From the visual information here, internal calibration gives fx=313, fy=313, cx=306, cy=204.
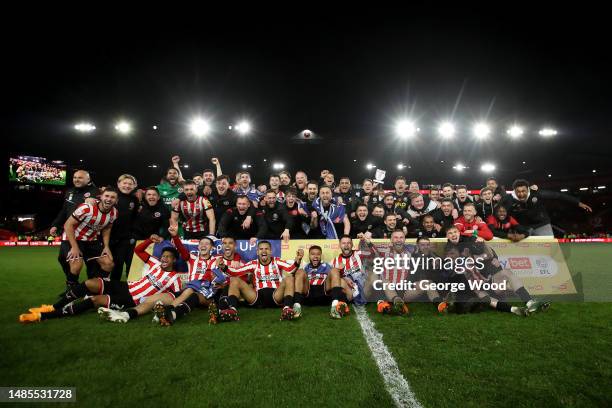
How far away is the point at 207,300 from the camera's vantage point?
15.7ft

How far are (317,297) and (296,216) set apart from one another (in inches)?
81.1

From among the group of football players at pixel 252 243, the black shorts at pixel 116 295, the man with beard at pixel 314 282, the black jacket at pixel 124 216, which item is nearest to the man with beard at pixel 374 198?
the group of football players at pixel 252 243

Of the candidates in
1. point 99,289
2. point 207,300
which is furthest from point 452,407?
point 99,289

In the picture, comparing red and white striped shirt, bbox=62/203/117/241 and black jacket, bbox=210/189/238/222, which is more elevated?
black jacket, bbox=210/189/238/222

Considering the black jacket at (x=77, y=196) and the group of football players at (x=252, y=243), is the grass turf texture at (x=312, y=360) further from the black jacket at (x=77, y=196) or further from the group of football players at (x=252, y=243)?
the black jacket at (x=77, y=196)

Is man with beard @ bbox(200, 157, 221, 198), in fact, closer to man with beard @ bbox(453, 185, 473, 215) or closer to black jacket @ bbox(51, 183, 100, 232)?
black jacket @ bbox(51, 183, 100, 232)

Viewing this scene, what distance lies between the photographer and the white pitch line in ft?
7.47

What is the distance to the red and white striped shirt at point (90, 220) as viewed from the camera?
490 cm

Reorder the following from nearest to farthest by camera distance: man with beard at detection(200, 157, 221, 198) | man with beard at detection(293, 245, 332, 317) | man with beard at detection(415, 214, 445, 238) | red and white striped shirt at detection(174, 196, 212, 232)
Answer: man with beard at detection(293, 245, 332, 317) → red and white striped shirt at detection(174, 196, 212, 232) → man with beard at detection(415, 214, 445, 238) → man with beard at detection(200, 157, 221, 198)

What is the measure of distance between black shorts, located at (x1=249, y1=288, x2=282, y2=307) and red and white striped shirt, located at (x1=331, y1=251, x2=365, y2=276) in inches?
46.9

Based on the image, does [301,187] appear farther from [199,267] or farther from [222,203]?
[199,267]

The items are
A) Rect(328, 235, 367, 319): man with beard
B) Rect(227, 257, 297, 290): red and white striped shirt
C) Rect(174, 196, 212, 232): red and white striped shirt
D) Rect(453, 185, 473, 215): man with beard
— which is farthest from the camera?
Rect(453, 185, 473, 215): man with beard

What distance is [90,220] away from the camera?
4.97 m

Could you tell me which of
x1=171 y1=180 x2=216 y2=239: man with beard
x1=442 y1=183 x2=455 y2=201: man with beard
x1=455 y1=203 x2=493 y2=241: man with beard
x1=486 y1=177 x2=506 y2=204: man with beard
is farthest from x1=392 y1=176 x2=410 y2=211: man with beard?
x1=171 y1=180 x2=216 y2=239: man with beard
